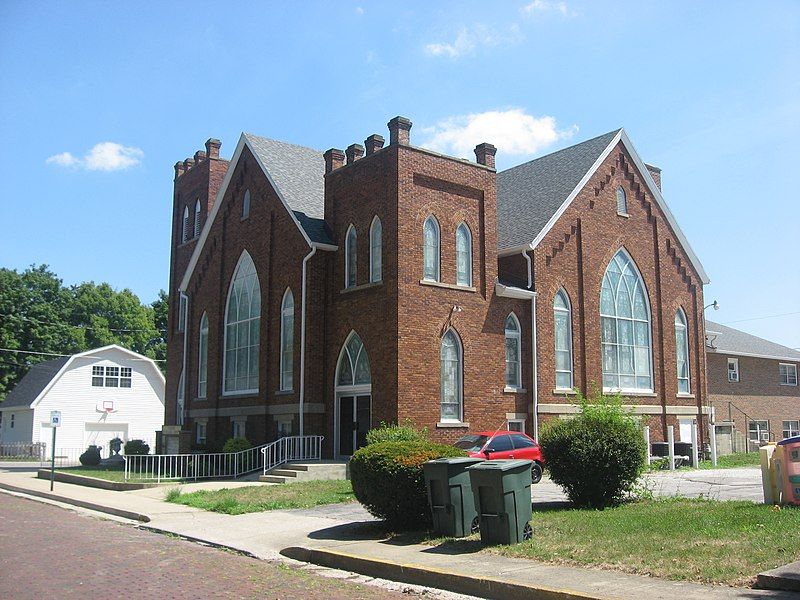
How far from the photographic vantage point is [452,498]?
39.0ft

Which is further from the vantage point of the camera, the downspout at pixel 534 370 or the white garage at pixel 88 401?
the white garage at pixel 88 401

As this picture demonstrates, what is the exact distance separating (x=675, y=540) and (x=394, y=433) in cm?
1111

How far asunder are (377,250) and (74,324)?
59643 millimetres

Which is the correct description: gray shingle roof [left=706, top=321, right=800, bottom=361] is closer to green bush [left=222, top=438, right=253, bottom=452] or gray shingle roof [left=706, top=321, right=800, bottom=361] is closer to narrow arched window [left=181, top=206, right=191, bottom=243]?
green bush [left=222, top=438, right=253, bottom=452]

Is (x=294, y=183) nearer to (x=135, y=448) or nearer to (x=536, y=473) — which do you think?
(x=135, y=448)

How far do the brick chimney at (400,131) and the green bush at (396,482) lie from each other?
507 inches

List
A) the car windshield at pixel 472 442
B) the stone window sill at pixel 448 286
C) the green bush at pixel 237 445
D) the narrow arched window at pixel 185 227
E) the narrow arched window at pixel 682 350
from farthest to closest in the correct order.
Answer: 1. the narrow arched window at pixel 185 227
2. the narrow arched window at pixel 682 350
3. the green bush at pixel 237 445
4. the stone window sill at pixel 448 286
5. the car windshield at pixel 472 442

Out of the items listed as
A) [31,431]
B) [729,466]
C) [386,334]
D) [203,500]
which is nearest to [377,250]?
[386,334]

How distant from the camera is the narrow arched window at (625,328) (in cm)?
2947

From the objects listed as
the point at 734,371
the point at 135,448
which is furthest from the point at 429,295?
the point at 734,371

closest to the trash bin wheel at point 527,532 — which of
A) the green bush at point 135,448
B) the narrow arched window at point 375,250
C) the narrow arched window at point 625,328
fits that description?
the narrow arched window at point 375,250

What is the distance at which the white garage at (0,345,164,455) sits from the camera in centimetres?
5044

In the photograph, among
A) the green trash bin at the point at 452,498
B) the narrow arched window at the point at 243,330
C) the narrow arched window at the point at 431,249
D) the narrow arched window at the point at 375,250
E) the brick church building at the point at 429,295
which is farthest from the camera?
the narrow arched window at the point at 243,330

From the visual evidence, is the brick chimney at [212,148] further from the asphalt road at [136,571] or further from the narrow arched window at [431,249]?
the asphalt road at [136,571]
